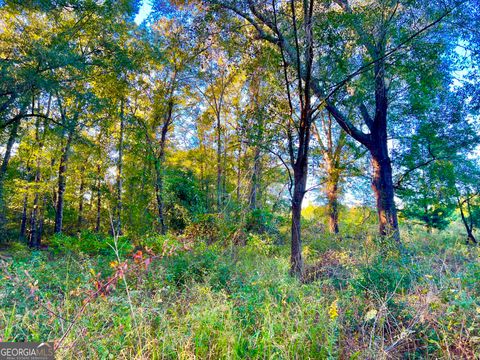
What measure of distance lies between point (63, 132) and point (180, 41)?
493 cm

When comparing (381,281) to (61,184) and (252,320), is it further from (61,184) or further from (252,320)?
(61,184)

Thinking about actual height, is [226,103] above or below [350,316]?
above

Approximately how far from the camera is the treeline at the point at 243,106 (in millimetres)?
4090

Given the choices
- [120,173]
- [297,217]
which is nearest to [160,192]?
[120,173]

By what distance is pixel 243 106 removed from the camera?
834 cm

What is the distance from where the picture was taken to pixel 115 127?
923 cm

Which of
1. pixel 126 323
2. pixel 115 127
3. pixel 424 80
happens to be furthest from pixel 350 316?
pixel 115 127

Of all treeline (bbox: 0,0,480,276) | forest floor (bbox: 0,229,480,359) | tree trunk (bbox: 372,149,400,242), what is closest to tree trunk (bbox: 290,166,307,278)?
treeline (bbox: 0,0,480,276)

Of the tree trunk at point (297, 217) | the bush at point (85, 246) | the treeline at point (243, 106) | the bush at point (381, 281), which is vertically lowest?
the bush at point (85, 246)

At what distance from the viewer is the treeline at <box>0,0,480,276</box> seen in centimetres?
409

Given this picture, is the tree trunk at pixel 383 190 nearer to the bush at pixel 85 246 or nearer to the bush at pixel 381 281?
the bush at pixel 381 281

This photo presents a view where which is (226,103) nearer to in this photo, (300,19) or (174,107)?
(174,107)

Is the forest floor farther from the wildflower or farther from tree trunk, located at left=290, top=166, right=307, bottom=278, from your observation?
tree trunk, located at left=290, top=166, right=307, bottom=278

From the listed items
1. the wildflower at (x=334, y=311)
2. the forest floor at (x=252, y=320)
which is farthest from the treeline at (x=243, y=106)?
the wildflower at (x=334, y=311)
